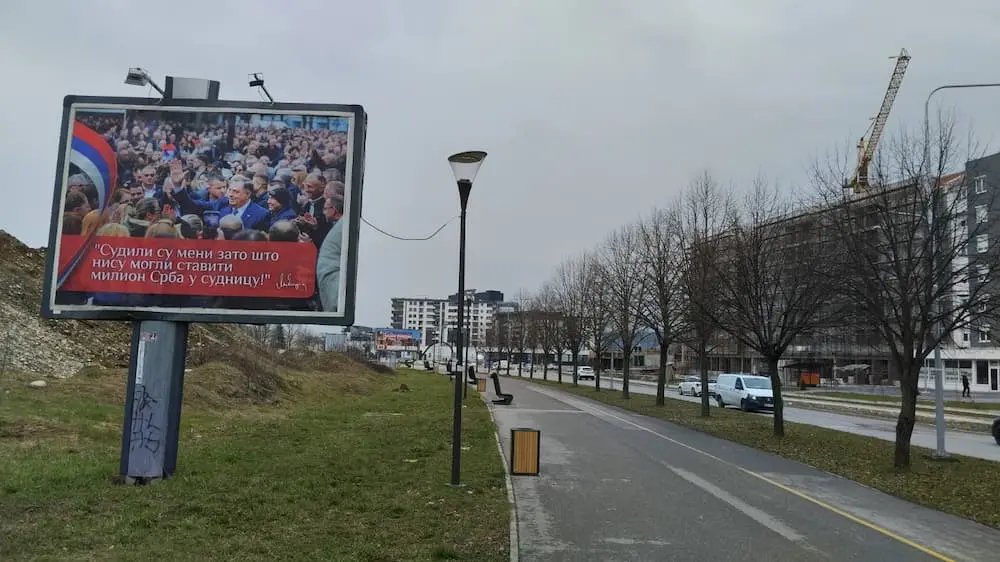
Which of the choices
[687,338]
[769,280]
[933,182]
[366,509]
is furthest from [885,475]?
[687,338]

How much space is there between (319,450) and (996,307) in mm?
13259

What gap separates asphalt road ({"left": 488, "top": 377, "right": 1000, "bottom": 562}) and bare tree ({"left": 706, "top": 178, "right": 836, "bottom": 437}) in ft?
18.1

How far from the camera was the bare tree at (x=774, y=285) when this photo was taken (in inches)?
782

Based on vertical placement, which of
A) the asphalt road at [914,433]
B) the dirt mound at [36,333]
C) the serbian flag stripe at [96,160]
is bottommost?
the asphalt road at [914,433]

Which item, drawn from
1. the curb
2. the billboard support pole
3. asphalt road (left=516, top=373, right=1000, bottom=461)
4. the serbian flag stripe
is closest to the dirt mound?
the serbian flag stripe

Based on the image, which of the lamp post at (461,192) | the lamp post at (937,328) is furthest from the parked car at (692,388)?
the lamp post at (461,192)

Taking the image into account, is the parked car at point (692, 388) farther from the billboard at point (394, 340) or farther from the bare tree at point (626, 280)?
the billboard at point (394, 340)

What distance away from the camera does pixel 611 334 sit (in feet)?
157

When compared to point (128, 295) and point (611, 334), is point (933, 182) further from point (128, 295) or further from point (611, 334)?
point (611, 334)

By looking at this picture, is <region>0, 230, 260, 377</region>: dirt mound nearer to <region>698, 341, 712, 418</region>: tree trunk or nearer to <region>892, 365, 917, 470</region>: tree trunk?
<region>892, 365, 917, 470</region>: tree trunk

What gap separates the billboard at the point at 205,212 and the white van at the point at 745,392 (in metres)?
25.5

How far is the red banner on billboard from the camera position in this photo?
10.6m

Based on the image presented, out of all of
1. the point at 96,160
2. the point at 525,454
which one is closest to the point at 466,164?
the point at 525,454

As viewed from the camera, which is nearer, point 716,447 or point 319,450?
point 319,450
